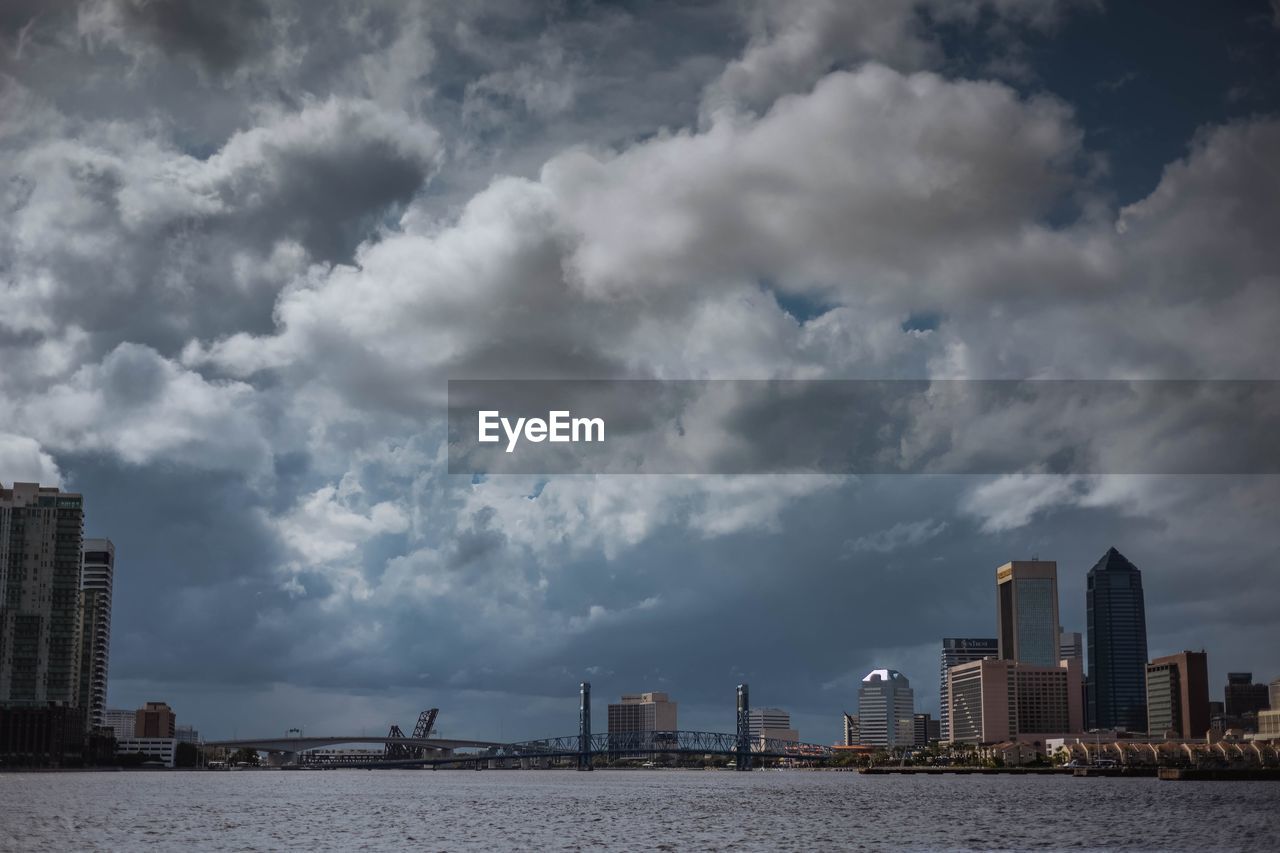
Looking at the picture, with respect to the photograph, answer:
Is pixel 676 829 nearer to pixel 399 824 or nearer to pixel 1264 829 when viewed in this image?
pixel 399 824

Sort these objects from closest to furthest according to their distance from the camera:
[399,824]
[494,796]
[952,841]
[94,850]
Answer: [94,850] < [952,841] < [399,824] < [494,796]

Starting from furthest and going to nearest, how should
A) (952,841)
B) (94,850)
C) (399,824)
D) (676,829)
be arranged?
(399,824) → (676,829) → (952,841) → (94,850)

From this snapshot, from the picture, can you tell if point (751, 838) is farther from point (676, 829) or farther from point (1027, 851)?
point (1027, 851)

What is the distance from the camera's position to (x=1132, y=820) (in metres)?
127

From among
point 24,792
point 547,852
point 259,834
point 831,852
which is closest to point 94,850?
point 259,834

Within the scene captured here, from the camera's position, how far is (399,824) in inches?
4835

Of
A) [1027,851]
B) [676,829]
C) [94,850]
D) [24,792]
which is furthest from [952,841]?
[24,792]

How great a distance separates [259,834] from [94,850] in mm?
18136

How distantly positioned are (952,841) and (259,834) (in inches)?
1903

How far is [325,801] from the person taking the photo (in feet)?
576

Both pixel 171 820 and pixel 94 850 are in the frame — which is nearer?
pixel 94 850

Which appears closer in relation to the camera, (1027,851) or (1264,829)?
(1027,851)

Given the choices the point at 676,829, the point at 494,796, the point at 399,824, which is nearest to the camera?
the point at 676,829

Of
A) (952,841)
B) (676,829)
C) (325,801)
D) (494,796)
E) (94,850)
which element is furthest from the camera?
(494,796)
